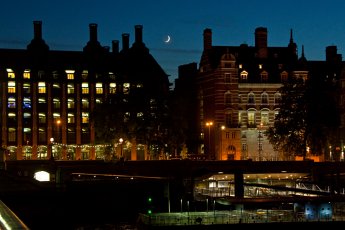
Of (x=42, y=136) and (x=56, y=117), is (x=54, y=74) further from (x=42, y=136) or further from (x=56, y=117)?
(x=42, y=136)

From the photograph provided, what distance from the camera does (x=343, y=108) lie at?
97.7 meters

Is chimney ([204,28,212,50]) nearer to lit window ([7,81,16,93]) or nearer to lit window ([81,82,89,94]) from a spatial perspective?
lit window ([81,82,89,94])

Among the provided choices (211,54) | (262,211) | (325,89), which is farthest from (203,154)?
(262,211)

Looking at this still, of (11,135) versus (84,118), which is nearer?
(11,135)

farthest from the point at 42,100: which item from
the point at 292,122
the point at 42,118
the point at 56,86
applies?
the point at 292,122

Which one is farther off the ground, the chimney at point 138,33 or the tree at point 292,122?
A: the chimney at point 138,33

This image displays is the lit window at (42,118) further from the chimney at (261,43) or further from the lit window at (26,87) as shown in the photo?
the chimney at (261,43)

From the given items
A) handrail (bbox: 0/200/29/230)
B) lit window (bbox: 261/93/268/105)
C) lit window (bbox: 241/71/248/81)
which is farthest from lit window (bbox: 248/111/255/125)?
handrail (bbox: 0/200/29/230)

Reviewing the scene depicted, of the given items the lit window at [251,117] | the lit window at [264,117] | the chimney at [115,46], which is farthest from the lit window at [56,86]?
the lit window at [264,117]

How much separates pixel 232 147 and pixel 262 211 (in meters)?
41.0

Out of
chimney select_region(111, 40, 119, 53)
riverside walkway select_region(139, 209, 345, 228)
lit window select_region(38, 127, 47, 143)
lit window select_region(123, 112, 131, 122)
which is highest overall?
chimney select_region(111, 40, 119, 53)

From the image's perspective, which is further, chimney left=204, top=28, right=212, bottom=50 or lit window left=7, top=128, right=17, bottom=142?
lit window left=7, top=128, right=17, bottom=142

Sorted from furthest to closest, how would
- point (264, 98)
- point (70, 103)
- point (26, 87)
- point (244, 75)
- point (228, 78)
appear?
1. point (70, 103)
2. point (26, 87)
3. point (264, 98)
4. point (244, 75)
5. point (228, 78)

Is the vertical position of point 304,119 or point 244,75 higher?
point 244,75
